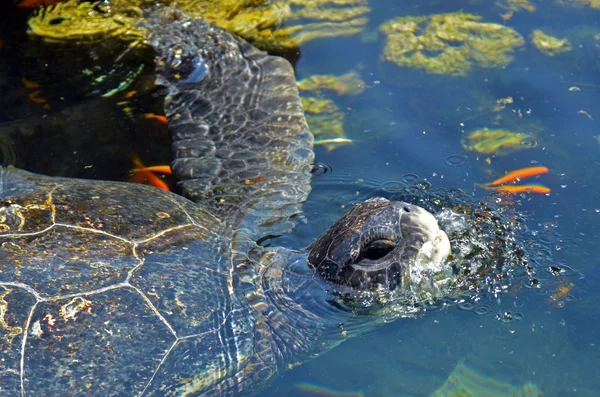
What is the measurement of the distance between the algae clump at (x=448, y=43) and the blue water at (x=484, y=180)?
0.45 ft

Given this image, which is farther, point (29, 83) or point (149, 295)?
point (29, 83)

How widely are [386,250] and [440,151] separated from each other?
166 centimetres

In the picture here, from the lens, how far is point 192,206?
4449 mm

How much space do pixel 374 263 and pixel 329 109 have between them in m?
2.45

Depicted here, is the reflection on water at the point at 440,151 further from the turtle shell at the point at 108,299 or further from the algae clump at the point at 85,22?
the turtle shell at the point at 108,299

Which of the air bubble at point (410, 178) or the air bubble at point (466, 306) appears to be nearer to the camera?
the air bubble at point (466, 306)

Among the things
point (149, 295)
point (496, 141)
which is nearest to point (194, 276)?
point (149, 295)

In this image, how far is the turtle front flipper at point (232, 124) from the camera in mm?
4730

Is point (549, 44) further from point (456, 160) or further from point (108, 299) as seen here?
point (108, 299)

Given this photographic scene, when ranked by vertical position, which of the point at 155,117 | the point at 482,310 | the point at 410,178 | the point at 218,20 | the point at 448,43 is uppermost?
the point at 218,20

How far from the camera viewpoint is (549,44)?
6.11 metres

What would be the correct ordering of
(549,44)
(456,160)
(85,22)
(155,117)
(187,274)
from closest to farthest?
1. (187,274)
2. (456,160)
3. (155,117)
4. (549,44)
5. (85,22)

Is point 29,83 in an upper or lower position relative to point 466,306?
upper

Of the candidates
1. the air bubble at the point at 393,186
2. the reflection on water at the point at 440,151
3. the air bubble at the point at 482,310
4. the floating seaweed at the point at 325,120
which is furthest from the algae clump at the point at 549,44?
the air bubble at the point at 482,310
